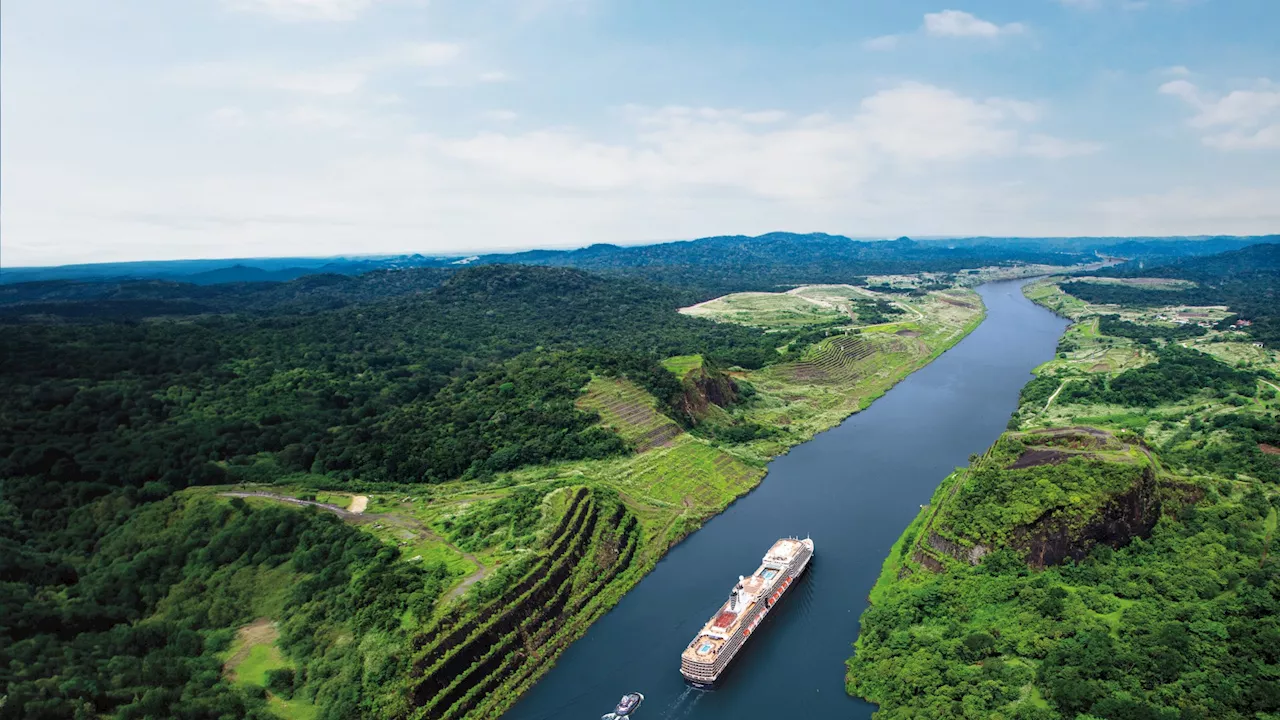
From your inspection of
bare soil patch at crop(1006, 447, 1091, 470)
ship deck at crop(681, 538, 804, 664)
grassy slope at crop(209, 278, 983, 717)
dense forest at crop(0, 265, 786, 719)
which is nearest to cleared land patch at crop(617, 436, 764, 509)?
grassy slope at crop(209, 278, 983, 717)

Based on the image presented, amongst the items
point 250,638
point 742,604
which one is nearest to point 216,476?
point 250,638

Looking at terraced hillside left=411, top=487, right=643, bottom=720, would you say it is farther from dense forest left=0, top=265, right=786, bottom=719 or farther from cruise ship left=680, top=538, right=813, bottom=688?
cruise ship left=680, top=538, right=813, bottom=688

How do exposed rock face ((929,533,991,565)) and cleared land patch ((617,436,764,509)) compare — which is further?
cleared land patch ((617,436,764,509))

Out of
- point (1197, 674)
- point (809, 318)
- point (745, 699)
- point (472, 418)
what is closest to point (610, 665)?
point (745, 699)

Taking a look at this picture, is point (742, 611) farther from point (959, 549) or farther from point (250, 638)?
point (250, 638)

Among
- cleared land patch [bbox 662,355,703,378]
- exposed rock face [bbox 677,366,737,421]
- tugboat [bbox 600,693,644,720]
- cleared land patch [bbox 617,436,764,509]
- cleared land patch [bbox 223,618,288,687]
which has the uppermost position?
cleared land patch [bbox 662,355,703,378]

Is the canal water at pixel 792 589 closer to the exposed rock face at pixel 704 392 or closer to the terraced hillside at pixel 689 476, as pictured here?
the terraced hillside at pixel 689 476

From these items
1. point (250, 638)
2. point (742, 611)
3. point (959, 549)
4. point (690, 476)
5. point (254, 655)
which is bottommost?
point (254, 655)
